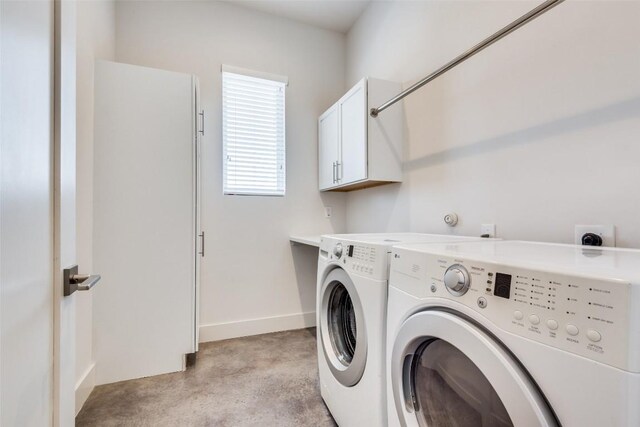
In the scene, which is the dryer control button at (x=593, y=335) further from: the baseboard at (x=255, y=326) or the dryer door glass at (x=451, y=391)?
the baseboard at (x=255, y=326)

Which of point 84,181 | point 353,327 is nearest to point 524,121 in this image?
point 353,327

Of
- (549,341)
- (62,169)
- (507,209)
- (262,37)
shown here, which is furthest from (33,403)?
(262,37)

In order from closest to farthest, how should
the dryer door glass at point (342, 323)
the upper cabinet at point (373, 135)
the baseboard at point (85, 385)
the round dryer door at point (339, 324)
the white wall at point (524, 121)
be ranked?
1. the white wall at point (524, 121)
2. the round dryer door at point (339, 324)
3. the dryer door glass at point (342, 323)
4. the baseboard at point (85, 385)
5. the upper cabinet at point (373, 135)

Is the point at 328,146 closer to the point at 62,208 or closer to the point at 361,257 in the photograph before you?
the point at 361,257

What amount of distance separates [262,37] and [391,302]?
8.82ft

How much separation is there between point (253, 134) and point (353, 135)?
3.25 feet

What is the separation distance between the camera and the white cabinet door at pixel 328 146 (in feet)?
8.04

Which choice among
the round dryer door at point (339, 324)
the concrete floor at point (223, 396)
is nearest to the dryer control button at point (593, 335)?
the round dryer door at point (339, 324)

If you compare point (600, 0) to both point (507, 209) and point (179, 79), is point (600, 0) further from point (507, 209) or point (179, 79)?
point (179, 79)

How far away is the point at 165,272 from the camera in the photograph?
74.4 inches

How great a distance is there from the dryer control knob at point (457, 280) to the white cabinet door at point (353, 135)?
53.9 inches

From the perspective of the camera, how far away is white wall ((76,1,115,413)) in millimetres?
1574

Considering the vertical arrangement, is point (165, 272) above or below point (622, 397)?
below

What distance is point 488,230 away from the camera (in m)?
1.46
